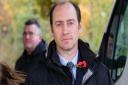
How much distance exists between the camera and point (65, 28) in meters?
4.21

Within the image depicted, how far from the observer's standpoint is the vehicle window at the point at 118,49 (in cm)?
557

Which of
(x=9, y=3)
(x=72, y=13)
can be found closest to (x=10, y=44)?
(x=9, y=3)

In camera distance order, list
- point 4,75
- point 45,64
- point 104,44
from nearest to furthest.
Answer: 1. point 4,75
2. point 45,64
3. point 104,44

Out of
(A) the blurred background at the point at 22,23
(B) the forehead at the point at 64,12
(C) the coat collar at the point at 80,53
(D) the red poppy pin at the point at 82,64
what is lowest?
(A) the blurred background at the point at 22,23

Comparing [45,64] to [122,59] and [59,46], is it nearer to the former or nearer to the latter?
[59,46]

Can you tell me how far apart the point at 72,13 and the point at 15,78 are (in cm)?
67

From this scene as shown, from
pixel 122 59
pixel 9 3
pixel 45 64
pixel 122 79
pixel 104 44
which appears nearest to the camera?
pixel 45 64

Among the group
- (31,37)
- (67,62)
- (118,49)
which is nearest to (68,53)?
(67,62)

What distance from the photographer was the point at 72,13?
4.30 m

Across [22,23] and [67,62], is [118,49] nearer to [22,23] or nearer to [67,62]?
[67,62]

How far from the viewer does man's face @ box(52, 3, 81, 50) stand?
13.8 ft

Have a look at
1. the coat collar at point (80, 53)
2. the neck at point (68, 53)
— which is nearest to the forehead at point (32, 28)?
the coat collar at point (80, 53)

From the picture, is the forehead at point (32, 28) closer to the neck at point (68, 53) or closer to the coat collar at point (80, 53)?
the coat collar at point (80, 53)

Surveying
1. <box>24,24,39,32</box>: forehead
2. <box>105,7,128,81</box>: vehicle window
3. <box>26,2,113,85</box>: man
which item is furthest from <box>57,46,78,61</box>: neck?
<box>24,24,39,32</box>: forehead
